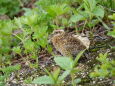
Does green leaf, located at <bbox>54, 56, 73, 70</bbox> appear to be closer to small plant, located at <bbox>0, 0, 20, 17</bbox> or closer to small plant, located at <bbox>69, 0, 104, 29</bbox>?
small plant, located at <bbox>69, 0, 104, 29</bbox>

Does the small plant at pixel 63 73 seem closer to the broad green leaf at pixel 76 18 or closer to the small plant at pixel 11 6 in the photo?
the broad green leaf at pixel 76 18

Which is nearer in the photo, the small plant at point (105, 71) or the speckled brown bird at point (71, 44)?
the small plant at point (105, 71)

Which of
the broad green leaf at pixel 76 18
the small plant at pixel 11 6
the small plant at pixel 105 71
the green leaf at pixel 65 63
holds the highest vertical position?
the small plant at pixel 11 6

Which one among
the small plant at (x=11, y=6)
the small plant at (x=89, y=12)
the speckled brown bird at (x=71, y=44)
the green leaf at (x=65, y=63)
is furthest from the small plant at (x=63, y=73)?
the small plant at (x=11, y=6)

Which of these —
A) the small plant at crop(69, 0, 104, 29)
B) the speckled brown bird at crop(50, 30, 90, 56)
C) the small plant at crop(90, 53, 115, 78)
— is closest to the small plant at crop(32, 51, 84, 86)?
the small plant at crop(90, 53, 115, 78)

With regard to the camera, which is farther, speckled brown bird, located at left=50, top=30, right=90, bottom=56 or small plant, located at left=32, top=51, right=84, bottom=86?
speckled brown bird, located at left=50, top=30, right=90, bottom=56

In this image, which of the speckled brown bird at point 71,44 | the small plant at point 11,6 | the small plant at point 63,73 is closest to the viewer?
the small plant at point 63,73

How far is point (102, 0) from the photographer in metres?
3.61

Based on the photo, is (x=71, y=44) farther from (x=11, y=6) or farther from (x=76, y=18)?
(x=11, y=6)

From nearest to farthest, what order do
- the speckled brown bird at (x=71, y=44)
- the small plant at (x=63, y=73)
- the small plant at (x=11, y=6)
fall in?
the small plant at (x=63, y=73) < the speckled brown bird at (x=71, y=44) < the small plant at (x=11, y=6)

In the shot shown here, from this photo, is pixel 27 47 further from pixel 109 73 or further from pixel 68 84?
pixel 109 73

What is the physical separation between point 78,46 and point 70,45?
8cm

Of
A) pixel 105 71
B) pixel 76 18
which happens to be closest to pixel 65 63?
pixel 105 71

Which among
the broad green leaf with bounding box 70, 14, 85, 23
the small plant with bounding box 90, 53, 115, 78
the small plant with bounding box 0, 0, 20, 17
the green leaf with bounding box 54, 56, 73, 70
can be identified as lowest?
the small plant with bounding box 90, 53, 115, 78
